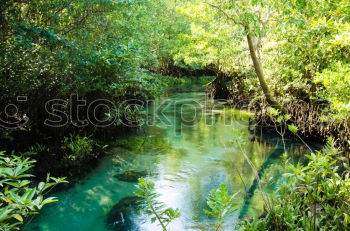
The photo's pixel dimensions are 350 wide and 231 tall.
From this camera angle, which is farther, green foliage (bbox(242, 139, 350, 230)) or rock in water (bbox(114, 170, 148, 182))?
rock in water (bbox(114, 170, 148, 182))

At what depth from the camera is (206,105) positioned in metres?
14.8

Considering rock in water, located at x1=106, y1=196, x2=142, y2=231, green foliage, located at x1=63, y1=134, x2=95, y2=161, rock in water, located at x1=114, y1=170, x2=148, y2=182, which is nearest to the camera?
rock in water, located at x1=106, y1=196, x2=142, y2=231

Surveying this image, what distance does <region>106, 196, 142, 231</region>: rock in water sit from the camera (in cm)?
428

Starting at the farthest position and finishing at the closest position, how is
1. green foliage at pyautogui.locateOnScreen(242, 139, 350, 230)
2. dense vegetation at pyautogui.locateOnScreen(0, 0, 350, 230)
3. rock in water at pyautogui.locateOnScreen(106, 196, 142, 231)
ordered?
rock in water at pyautogui.locateOnScreen(106, 196, 142, 231) < dense vegetation at pyautogui.locateOnScreen(0, 0, 350, 230) < green foliage at pyautogui.locateOnScreen(242, 139, 350, 230)

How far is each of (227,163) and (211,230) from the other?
2862 mm

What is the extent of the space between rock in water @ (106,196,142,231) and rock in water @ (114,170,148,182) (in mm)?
815

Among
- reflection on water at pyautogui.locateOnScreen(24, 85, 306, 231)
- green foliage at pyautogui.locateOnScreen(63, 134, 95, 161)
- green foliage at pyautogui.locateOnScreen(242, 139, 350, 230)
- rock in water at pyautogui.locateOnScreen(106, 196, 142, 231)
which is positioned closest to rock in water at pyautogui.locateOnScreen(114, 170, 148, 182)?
reflection on water at pyautogui.locateOnScreen(24, 85, 306, 231)

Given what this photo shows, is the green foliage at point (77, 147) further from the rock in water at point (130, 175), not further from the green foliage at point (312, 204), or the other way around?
the green foliage at point (312, 204)

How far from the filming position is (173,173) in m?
6.30

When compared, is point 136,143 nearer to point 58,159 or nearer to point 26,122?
point 58,159

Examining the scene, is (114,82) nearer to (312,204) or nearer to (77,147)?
(77,147)

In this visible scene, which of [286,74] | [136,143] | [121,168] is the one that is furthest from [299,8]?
[136,143]

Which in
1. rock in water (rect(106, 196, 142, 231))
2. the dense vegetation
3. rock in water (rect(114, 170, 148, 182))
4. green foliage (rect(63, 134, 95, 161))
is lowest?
rock in water (rect(106, 196, 142, 231))

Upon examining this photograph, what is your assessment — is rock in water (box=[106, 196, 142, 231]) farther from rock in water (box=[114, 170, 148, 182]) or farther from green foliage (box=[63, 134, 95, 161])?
green foliage (box=[63, 134, 95, 161])
